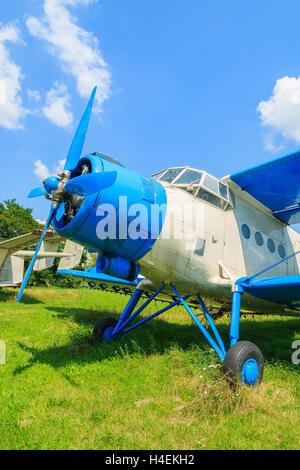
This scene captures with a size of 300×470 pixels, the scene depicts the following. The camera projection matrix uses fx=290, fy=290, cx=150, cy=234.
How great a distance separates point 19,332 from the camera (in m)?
8.52

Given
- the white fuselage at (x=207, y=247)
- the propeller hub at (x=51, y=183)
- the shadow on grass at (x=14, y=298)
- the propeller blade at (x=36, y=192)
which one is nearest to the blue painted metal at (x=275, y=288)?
the white fuselage at (x=207, y=247)

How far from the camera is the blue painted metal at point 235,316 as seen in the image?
513 centimetres

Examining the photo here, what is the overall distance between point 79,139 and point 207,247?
122 inches

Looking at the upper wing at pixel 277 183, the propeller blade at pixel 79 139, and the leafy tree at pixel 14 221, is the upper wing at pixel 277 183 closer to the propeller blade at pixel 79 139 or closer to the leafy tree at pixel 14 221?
the propeller blade at pixel 79 139

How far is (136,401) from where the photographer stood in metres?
4.21

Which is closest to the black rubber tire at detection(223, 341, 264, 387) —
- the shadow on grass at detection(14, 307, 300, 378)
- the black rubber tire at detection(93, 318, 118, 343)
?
the shadow on grass at detection(14, 307, 300, 378)

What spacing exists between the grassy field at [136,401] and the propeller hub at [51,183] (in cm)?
318

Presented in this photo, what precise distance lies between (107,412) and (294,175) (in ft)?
18.3

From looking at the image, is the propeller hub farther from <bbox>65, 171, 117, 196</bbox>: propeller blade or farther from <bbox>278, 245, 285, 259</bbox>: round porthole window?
<bbox>278, 245, 285, 259</bbox>: round porthole window

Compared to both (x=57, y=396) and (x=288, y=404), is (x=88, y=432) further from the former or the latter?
(x=288, y=404)

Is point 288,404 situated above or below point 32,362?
above

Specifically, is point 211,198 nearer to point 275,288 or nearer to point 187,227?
point 187,227
